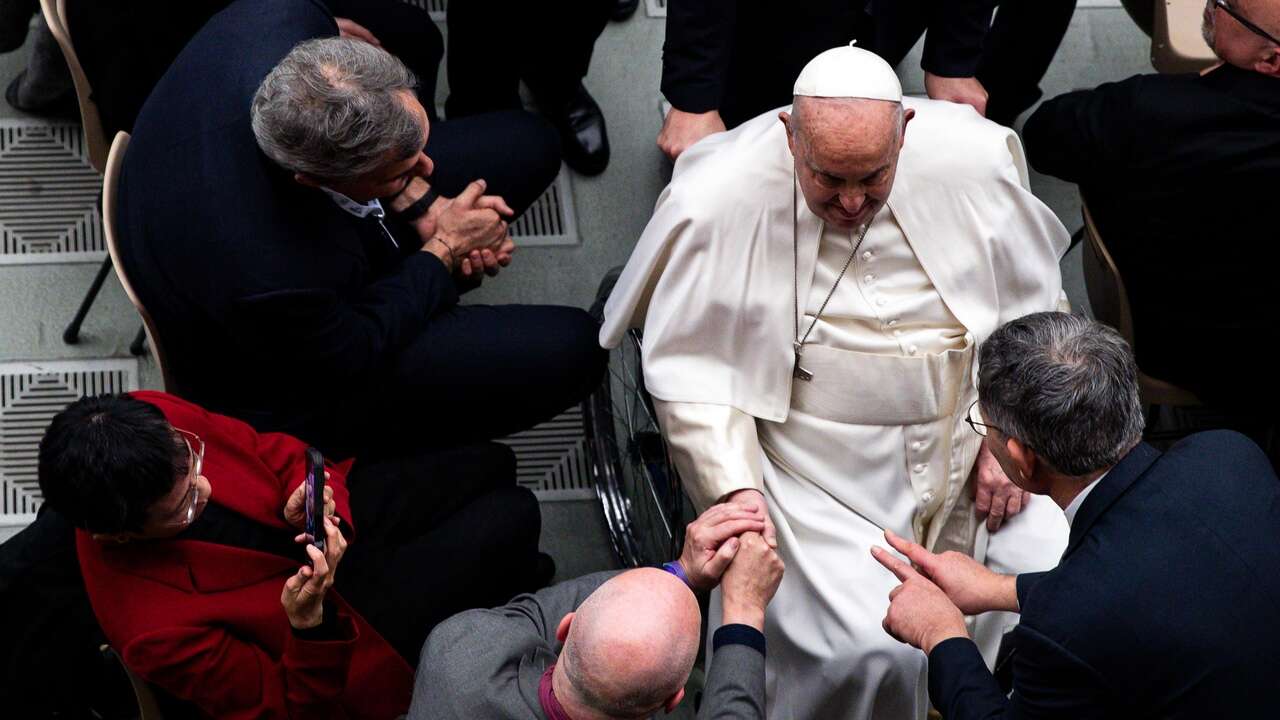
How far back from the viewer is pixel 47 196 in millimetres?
4219

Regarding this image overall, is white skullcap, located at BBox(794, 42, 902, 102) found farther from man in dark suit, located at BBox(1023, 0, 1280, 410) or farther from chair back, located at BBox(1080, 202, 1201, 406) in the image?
chair back, located at BBox(1080, 202, 1201, 406)

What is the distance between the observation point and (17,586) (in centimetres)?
266

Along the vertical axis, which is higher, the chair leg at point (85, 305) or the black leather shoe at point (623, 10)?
the black leather shoe at point (623, 10)

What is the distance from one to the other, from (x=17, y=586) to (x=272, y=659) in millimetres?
509

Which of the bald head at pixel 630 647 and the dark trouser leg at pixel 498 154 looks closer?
the bald head at pixel 630 647

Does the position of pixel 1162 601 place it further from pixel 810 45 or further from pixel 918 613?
pixel 810 45

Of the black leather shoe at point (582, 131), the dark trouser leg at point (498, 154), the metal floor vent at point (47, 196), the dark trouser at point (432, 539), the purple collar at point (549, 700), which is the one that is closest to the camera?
the purple collar at point (549, 700)

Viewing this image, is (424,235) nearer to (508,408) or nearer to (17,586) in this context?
(508,408)

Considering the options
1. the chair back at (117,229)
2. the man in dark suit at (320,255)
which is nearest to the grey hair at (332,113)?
the man in dark suit at (320,255)

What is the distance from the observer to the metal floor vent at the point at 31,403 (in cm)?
378

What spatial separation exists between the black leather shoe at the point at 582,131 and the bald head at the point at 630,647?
2.29 meters

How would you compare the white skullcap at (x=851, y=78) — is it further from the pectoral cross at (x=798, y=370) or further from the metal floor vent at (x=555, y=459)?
the metal floor vent at (x=555, y=459)

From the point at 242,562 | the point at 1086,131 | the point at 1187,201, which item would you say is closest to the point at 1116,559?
the point at 1187,201

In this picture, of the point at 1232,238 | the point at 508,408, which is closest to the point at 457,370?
the point at 508,408
